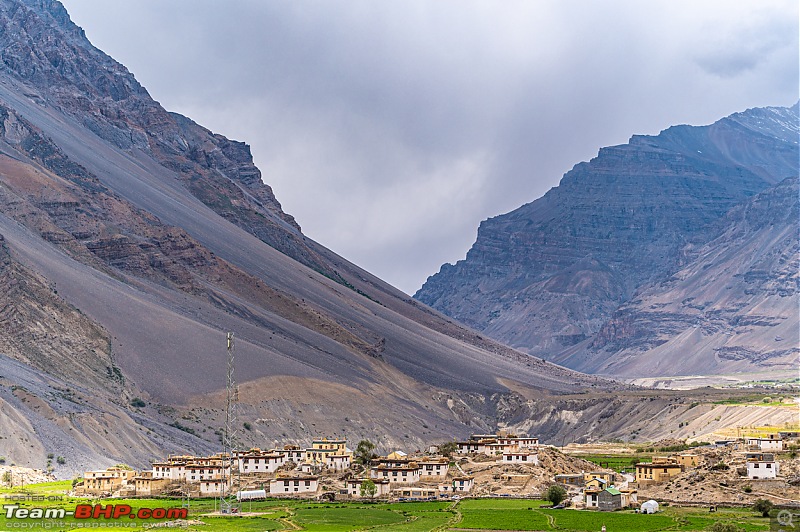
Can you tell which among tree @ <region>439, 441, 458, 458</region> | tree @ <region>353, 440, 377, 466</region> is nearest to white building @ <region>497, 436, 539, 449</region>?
tree @ <region>439, 441, 458, 458</region>

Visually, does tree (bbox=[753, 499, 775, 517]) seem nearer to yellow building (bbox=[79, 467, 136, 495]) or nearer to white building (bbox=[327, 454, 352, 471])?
white building (bbox=[327, 454, 352, 471])

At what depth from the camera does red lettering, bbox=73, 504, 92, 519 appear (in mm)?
85812

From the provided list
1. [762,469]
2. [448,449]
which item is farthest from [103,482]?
[762,469]

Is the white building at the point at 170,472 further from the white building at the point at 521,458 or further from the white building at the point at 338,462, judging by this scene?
the white building at the point at 521,458

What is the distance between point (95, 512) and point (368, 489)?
2283cm

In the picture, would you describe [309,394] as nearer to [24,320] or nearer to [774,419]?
[24,320]

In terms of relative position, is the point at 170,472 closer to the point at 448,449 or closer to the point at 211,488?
the point at 211,488

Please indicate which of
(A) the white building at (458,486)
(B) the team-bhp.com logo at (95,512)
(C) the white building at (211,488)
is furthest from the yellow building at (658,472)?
(B) the team-bhp.com logo at (95,512)

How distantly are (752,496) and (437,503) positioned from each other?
2400 cm

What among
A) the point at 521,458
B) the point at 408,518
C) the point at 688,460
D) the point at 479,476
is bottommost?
the point at 408,518

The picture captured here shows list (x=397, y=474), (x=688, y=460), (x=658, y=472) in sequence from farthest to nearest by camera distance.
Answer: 1. (x=397, y=474)
2. (x=688, y=460)
3. (x=658, y=472)

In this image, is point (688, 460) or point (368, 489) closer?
point (368, 489)

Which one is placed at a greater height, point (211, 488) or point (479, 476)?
point (479, 476)

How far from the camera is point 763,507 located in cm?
8212
